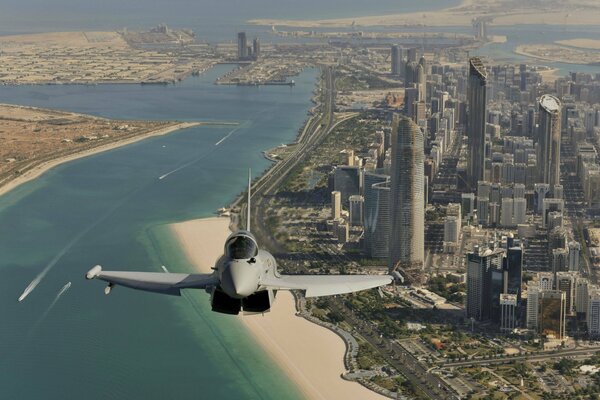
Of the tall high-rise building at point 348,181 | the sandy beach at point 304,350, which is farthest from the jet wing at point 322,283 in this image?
the tall high-rise building at point 348,181

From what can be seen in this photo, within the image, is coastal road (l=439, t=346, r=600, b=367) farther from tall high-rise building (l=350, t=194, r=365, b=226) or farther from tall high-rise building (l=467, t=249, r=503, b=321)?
tall high-rise building (l=350, t=194, r=365, b=226)

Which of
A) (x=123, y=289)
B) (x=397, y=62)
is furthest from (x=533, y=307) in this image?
(x=397, y=62)

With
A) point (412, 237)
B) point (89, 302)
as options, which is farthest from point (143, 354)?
point (412, 237)

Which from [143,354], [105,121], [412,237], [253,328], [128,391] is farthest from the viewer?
[105,121]

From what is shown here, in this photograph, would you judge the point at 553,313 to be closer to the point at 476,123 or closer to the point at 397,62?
the point at 476,123

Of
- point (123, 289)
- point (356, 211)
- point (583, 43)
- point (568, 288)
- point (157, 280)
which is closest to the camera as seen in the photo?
point (157, 280)

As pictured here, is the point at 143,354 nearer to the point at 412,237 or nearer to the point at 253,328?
the point at 253,328
